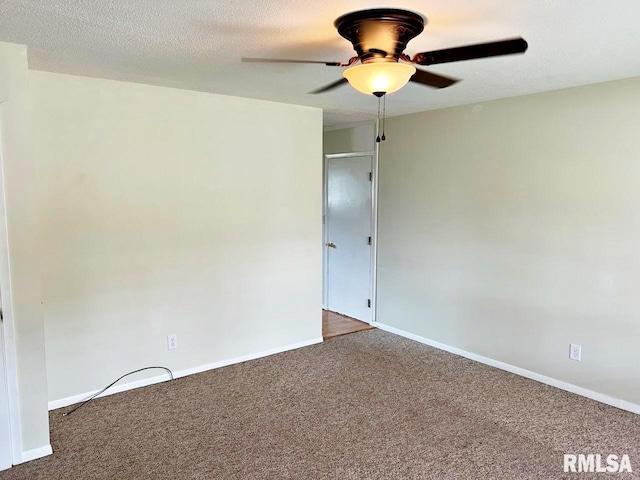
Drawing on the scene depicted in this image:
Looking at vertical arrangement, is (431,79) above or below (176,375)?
above

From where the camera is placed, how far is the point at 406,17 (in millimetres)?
1939

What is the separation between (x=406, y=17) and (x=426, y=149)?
256 centimetres

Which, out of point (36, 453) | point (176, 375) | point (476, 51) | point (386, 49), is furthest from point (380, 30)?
point (176, 375)

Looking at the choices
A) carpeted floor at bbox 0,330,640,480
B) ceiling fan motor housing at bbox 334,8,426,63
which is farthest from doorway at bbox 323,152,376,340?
ceiling fan motor housing at bbox 334,8,426,63

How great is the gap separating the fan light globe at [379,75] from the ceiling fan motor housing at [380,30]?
0.13 metres

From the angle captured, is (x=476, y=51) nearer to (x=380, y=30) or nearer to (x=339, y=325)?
(x=380, y=30)

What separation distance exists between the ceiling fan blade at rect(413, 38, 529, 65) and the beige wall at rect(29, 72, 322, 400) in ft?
7.00

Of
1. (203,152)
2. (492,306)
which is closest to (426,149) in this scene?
(492,306)

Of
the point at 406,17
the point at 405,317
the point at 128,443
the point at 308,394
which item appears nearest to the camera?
the point at 406,17

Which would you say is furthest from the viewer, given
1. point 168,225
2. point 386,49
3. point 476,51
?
point 168,225

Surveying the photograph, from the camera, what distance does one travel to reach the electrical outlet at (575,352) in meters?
3.41

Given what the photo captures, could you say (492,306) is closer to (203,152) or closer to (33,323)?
(203,152)

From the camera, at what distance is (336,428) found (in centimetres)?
292

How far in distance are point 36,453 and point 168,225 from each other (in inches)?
66.6
